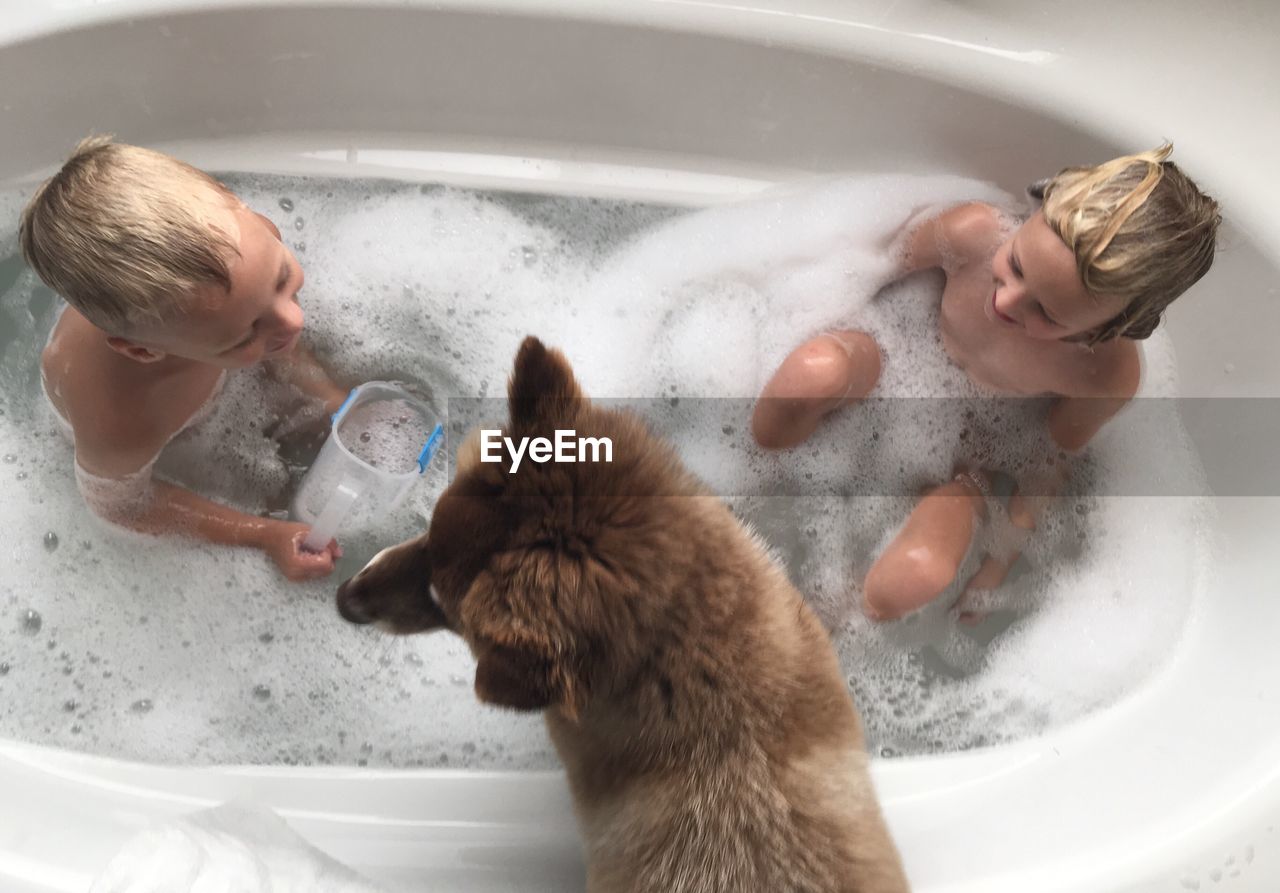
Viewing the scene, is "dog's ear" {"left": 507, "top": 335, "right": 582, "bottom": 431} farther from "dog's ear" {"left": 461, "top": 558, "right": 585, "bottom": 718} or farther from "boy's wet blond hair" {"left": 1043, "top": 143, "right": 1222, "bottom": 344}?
"boy's wet blond hair" {"left": 1043, "top": 143, "right": 1222, "bottom": 344}

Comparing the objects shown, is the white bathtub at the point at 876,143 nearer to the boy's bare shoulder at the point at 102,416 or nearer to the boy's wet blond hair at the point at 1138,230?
the boy's wet blond hair at the point at 1138,230

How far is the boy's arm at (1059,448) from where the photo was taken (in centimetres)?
104

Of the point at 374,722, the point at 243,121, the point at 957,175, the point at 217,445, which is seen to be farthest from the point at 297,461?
the point at 957,175

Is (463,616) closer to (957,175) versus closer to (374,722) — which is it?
(374,722)

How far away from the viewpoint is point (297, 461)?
1.10 meters

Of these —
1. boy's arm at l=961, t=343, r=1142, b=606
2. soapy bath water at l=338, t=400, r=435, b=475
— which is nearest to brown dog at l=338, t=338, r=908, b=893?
soapy bath water at l=338, t=400, r=435, b=475

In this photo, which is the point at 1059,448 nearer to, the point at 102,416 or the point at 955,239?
the point at 955,239

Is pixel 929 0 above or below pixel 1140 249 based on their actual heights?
above

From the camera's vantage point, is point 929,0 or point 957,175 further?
point 957,175

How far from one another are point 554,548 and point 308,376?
647 millimetres

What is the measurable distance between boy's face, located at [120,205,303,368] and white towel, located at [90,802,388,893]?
17.8 inches

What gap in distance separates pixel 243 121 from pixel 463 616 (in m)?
0.86

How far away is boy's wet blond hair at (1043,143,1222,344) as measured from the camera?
0.77 meters

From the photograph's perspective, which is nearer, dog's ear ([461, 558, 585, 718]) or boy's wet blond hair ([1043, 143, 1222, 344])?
dog's ear ([461, 558, 585, 718])
